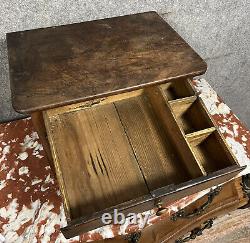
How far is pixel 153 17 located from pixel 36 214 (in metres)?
0.68

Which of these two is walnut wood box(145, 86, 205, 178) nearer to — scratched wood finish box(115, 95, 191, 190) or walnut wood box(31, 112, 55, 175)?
scratched wood finish box(115, 95, 191, 190)

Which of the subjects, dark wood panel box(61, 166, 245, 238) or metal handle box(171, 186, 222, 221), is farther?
metal handle box(171, 186, 222, 221)

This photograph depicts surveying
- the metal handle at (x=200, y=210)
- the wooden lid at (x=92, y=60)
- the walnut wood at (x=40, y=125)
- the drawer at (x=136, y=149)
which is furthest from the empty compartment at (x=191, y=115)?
the walnut wood at (x=40, y=125)

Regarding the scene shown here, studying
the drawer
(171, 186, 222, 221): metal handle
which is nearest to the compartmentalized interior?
the drawer

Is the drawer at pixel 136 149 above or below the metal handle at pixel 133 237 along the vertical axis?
above

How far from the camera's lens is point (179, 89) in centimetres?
98

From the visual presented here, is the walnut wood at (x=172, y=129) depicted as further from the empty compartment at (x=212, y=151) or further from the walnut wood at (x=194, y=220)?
the walnut wood at (x=194, y=220)

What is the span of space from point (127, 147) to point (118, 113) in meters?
0.12

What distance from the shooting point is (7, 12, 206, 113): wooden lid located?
2.52 ft

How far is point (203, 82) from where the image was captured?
1273mm

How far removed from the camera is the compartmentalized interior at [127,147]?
0.85 meters

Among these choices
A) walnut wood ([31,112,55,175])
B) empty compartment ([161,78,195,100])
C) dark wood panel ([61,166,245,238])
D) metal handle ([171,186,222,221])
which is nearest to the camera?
dark wood panel ([61,166,245,238])

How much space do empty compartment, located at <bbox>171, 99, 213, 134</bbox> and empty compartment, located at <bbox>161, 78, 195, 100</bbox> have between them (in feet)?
0.11

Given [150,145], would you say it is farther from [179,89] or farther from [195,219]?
[195,219]
